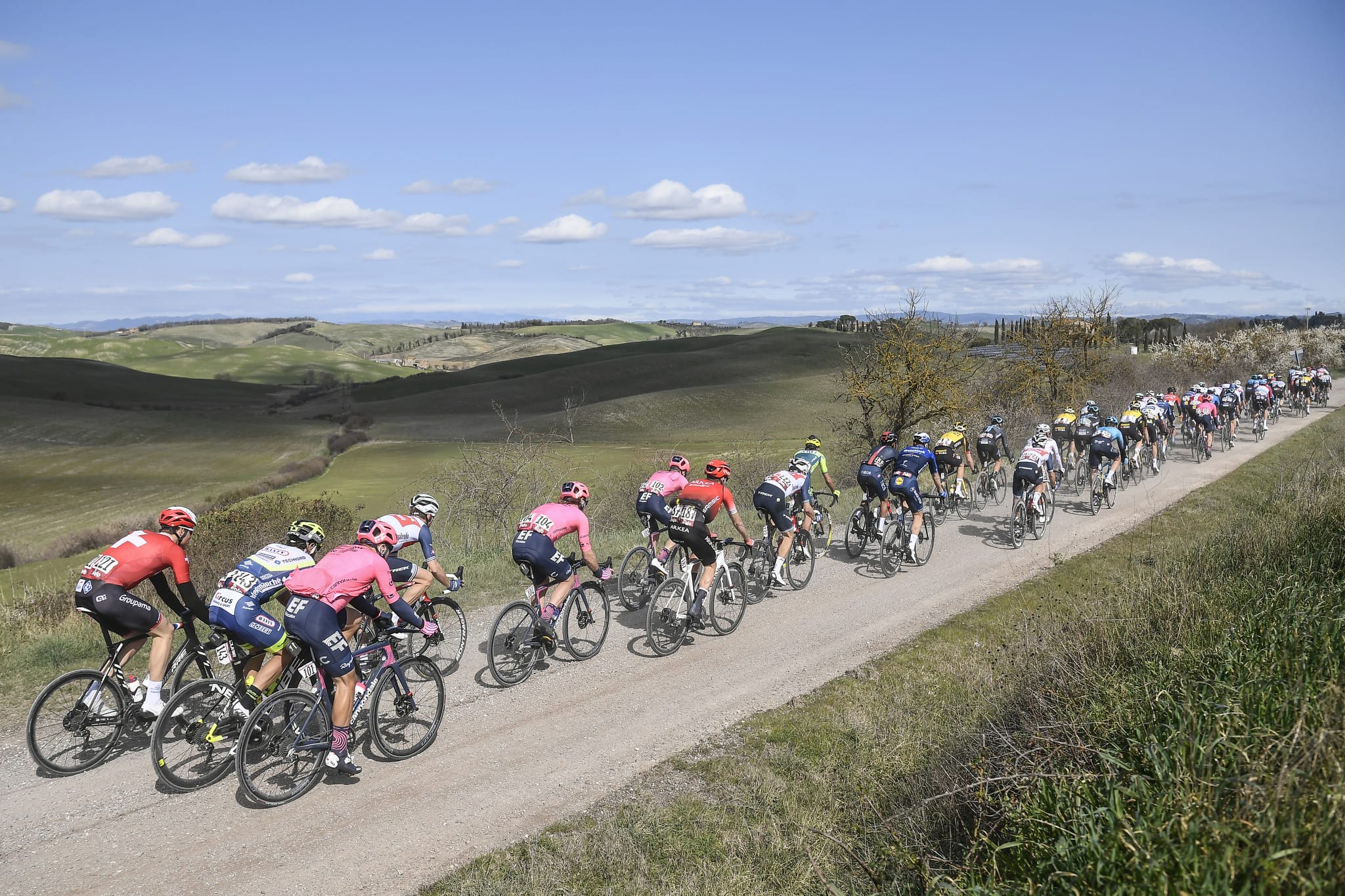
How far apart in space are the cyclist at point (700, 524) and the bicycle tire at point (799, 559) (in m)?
2.98

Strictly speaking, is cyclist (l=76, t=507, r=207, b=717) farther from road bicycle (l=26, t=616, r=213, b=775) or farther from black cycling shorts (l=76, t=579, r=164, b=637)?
road bicycle (l=26, t=616, r=213, b=775)

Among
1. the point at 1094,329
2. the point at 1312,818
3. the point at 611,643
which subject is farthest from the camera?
the point at 1094,329

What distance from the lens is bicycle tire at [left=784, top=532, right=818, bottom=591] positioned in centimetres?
1451

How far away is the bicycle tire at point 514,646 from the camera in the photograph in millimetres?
9922

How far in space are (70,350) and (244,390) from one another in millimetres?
102801

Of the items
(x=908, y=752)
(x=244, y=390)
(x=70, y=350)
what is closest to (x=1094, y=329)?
(x=908, y=752)

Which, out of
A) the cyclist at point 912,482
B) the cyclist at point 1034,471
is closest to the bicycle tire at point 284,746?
the cyclist at point 912,482

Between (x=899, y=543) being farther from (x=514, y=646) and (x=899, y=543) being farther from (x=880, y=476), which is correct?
(x=514, y=646)

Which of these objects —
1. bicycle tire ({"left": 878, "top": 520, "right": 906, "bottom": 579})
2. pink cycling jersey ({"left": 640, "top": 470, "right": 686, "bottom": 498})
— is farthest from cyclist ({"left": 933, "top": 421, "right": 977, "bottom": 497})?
pink cycling jersey ({"left": 640, "top": 470, "right": 686, "bottom": 498})

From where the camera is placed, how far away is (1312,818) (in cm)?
372

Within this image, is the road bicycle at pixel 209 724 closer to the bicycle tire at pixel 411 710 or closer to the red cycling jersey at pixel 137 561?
the bicycle tire at pixel 411 710

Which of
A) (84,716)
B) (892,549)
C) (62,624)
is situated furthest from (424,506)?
(892,549)

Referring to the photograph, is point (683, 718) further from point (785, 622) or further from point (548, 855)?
point (785, 622)

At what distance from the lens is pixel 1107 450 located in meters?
20.2
